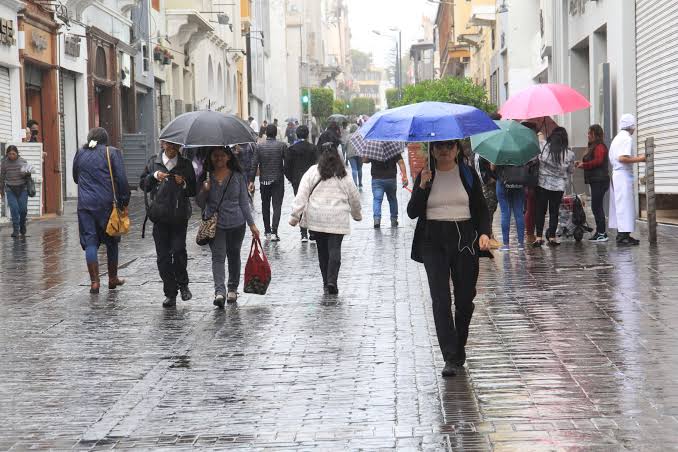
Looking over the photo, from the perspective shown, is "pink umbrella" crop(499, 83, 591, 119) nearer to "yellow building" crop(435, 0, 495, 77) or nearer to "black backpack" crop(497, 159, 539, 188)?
"black backpack" crop(497, 159, 539, 188)

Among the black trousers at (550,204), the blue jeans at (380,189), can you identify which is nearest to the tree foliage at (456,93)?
the blue jeans at (380,189)

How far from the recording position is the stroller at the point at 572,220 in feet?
53.2

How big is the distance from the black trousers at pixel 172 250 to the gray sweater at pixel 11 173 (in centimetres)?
964

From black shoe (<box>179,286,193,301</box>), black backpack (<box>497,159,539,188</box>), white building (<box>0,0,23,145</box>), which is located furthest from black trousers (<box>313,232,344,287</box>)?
white building (<box>0,0,23,145</box>)

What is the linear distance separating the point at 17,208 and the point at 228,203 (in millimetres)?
9458

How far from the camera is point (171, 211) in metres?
11.2

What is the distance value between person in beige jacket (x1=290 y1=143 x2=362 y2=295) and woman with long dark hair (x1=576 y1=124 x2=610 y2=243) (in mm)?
4862

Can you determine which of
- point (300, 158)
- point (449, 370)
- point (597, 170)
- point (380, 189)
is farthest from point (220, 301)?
point (380, 189)

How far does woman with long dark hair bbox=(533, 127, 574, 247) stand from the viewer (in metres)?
15.6

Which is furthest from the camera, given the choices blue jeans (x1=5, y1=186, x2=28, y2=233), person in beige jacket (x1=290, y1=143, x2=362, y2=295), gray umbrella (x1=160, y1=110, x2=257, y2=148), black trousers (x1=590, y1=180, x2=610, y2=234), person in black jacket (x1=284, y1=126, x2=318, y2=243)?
blue jeans (x1=5, y1=186, x2=28, y2=233)

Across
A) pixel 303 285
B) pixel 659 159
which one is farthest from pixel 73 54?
pixel 303 285

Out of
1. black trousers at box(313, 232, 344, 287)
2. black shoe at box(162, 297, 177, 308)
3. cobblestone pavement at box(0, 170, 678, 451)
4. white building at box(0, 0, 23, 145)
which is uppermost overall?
white building at box(0, 0, 23, 145)

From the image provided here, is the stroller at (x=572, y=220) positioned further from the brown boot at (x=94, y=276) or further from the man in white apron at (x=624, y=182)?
the brown boot at (x=94, y=276)

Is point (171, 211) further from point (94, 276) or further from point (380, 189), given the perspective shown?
point (380, 189)
